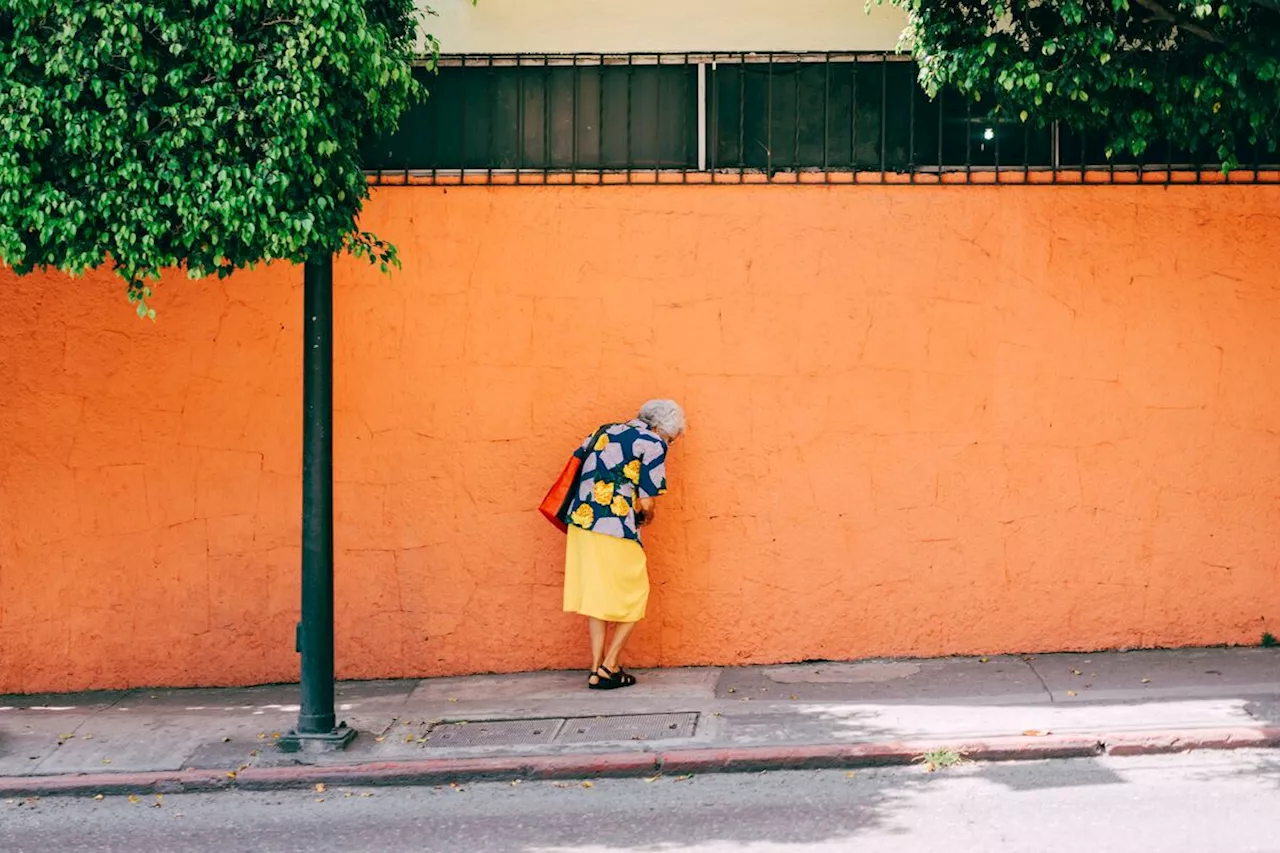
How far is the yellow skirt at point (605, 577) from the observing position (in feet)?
27.5

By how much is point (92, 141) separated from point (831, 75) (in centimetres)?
434

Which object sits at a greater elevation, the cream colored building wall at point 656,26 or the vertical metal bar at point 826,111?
the cream colored building wall at point 656,26

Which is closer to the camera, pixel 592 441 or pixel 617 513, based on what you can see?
pixel 617 513

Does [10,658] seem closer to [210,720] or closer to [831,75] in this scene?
[210,720]

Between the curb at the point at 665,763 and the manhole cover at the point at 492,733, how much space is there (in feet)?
1.06

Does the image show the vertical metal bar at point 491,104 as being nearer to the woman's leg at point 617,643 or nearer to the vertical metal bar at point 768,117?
the vertical metal bar at point 768,117

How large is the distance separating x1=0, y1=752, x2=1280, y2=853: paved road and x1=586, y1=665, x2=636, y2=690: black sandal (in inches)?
56.3

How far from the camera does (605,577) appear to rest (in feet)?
27.5

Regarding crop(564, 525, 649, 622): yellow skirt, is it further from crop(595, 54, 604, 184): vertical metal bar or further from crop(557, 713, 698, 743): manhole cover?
crop(595, 54, 604, 184): vertical metal bar

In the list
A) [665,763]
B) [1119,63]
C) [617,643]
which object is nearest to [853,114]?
[1119,63]

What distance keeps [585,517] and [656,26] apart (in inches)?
117

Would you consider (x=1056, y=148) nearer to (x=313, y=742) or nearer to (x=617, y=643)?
(x=617, y=643)

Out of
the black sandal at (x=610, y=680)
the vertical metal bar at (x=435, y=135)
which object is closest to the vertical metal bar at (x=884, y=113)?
the vertical metal bar at (x=435, y=135)

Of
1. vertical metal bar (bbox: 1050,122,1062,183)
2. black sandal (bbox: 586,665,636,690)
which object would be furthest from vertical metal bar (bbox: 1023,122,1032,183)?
black sandal (bbox: 586,665,636,690)
